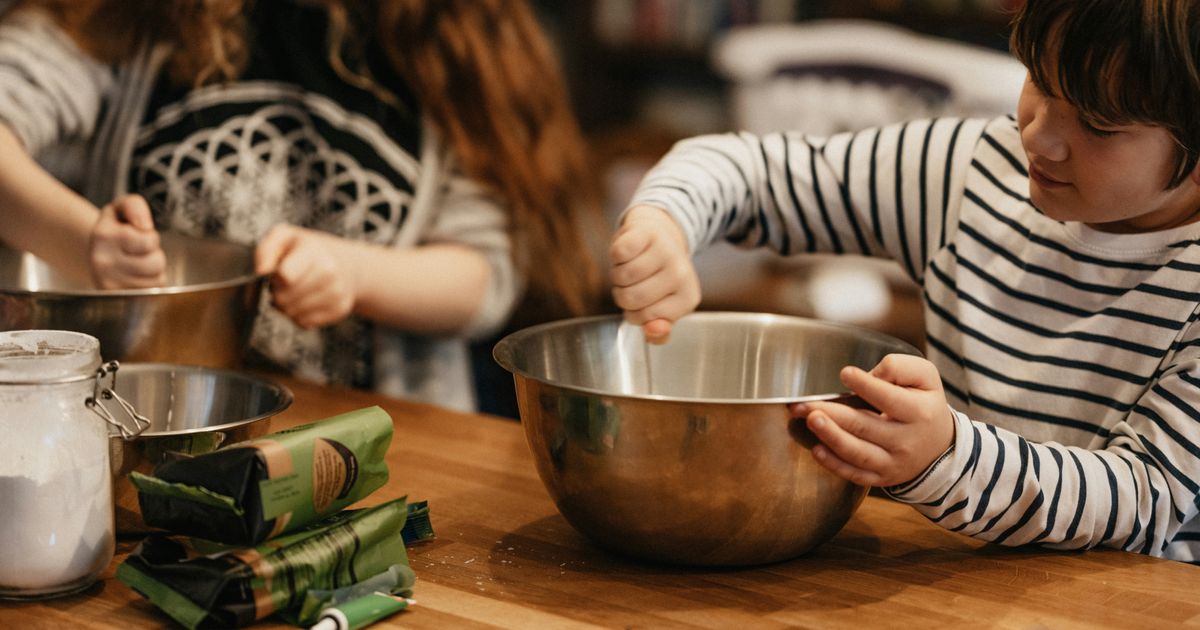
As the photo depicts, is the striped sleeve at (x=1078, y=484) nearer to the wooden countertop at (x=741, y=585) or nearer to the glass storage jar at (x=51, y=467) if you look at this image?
the wooden countertop at (x=741, y=585)

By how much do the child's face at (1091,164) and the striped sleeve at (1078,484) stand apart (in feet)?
0.42

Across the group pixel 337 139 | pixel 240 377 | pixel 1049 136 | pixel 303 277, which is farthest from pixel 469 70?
pixel 1049 136

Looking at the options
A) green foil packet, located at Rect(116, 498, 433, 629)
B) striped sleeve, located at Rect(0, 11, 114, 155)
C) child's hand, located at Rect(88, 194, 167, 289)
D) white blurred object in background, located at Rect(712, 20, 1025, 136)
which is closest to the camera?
green foil packet, located at Rect(116, 498, 433, 629)

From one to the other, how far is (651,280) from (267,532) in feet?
1.29

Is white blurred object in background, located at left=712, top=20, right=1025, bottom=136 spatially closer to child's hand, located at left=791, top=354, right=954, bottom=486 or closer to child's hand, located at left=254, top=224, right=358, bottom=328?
child's hand, located at left=254, top=224, right=358, bottom=328

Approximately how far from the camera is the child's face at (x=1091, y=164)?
2.82ft

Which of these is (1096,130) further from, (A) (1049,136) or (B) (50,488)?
(B) (50,488)

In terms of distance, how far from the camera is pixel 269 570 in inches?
27.2

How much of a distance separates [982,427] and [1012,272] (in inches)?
11.2

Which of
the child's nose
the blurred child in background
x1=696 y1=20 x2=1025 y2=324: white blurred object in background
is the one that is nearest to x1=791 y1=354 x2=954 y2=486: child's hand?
the child's nose

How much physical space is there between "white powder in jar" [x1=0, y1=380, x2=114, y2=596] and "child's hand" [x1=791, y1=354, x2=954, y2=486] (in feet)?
1.37

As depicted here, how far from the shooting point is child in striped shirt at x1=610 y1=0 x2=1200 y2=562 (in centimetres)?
80

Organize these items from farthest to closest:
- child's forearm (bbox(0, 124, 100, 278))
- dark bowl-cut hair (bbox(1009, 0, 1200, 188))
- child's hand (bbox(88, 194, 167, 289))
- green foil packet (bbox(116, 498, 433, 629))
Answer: child's forearm (bbox(0, 124, 100, 278)), child's hand (bbox(88, 194, 167, 289)), dark bowl-cut hair (bbox(1009, 0, 1200, 188)), green foil packet (bbox(116, 498, 433, 629))

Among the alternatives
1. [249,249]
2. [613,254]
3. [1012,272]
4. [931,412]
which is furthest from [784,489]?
[249,249]
